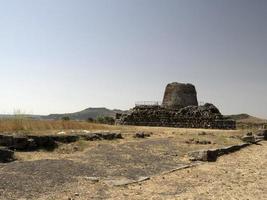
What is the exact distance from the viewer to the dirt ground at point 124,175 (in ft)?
32.1

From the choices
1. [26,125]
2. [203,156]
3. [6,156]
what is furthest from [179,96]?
[6,156]

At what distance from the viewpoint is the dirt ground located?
978 cm

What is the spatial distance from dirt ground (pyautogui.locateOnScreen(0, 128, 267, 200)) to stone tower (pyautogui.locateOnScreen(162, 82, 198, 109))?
103 ft

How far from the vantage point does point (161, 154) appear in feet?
56.2

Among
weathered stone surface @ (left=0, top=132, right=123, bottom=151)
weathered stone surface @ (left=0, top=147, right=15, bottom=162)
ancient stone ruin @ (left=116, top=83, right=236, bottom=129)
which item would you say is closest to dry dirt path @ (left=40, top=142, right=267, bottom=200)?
weathered stone surface @ (left=0, top=147, right=15, bottom=162)

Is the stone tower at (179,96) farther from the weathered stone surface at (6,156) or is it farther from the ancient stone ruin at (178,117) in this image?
the weathered stone surface at (6,156)

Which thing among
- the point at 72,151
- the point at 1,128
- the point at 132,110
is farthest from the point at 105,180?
the point at 132,110

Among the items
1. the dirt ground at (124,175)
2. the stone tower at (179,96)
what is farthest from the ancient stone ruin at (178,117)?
the dirt ground at (124,175)

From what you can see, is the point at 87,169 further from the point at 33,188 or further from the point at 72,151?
the point at 72,151

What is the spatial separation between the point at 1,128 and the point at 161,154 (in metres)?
8.30

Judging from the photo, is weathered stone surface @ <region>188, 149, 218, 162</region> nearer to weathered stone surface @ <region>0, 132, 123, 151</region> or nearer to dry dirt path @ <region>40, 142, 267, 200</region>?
dry dirt path @ <region>40, 142, 267, 200</region>

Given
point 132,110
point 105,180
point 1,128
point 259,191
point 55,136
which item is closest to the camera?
point 259,191

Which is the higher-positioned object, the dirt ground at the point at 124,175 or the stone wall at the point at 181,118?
the stone wall at the point at 181,118

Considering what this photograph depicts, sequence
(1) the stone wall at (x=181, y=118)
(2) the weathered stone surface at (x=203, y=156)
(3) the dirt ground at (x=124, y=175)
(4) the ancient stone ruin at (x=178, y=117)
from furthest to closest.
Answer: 1. (4) the ancient stone ruin at (x=178, y=117)
2. (1) the stone wall at (x=181, y=118)
3. (2) the weathered stone surface at (x=203, y=156)
4. (3) the dirt ground at (x=124, y=175)
